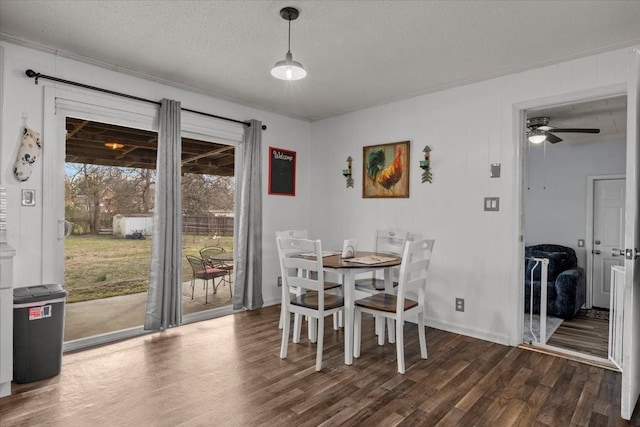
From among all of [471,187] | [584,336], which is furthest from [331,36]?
[584,336]

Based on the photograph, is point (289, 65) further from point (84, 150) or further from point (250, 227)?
point (250, 227)

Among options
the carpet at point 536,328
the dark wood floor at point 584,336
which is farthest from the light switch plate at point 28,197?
the dark wood floor at point 584,336

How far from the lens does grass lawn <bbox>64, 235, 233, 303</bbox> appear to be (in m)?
3.42

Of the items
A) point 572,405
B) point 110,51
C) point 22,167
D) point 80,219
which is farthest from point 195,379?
point 110,51

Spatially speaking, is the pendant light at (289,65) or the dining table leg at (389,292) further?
the dining table leg at (389,292)

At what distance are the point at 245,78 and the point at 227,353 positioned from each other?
→ 2.63m

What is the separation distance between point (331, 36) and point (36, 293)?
2.89 m

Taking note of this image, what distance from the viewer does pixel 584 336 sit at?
4.04 m

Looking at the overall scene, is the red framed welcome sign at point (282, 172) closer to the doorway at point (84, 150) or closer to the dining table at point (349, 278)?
the doorway at point (84, 150)

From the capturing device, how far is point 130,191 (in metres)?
3.79

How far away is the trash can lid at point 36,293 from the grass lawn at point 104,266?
529 millimetres

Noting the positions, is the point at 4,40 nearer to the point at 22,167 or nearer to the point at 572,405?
the point at 22,167

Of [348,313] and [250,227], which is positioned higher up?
[250,227]

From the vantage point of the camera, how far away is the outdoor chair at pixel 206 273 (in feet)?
14.1
